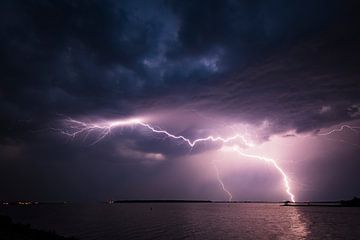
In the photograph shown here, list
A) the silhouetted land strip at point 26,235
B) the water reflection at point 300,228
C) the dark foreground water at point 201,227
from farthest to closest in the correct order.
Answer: the water reflection at point 300,228 < the dark foreground water at point 201,227 < the silhouetted land strip at point 26,235

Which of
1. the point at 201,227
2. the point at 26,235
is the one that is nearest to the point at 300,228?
the point at 201,227

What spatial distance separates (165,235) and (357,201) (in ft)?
429

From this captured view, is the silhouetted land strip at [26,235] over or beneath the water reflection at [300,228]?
beneath

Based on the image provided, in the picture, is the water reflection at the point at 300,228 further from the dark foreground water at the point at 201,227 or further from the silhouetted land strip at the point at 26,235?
the silhouetted land strip at the point at 26,235

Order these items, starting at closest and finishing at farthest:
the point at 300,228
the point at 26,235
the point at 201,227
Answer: the point at 26,235 < the point at 201,227 < the point at 300,228

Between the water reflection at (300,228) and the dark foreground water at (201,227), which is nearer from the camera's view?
the dark foreground water at (201,227)

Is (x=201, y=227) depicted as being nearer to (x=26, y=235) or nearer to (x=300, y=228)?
(x=300, y=228)

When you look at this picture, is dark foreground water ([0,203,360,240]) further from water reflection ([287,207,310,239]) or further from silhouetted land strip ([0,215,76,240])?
silhouetted land strip ([0,215,76,240])

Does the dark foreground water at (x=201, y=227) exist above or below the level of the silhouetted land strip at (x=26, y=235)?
above

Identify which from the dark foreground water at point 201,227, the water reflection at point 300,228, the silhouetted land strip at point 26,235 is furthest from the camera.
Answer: the water reflection at point 300,228

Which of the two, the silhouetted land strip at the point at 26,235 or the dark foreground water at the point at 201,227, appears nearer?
the silhouetted land strip at the point at 26,235

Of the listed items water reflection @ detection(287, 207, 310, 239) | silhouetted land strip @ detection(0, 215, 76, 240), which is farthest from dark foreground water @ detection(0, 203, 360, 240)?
silhouetted land strip @ detection(0, 215, 76, 240)

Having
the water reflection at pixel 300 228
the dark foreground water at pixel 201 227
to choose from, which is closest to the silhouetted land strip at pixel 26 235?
the dark foreground water at pixel 201 227

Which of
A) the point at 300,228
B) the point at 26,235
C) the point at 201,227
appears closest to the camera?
the point at 26,235
